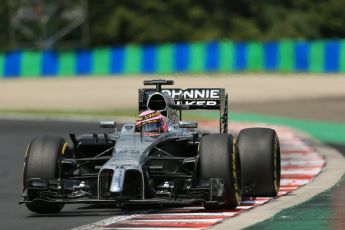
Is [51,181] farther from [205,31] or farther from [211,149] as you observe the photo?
[205,31]

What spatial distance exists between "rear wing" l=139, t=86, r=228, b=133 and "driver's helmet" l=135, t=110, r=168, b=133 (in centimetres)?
90

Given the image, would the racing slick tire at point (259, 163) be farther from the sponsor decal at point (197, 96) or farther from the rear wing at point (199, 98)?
the sponsor decal at point (197, 96)

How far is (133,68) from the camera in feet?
168

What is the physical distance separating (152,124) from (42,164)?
155cm

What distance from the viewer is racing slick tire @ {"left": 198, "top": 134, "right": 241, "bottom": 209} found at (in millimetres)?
11641

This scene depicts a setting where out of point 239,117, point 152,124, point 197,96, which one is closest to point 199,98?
point 197,96

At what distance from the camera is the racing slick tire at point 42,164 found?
12.0 meters

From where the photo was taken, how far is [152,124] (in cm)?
1294

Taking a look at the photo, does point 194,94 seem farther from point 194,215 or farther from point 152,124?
point 194,215

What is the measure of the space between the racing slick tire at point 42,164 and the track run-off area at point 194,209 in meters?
0.13

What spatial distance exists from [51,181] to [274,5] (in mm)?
56670

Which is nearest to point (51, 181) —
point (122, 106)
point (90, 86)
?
point (122, 106)

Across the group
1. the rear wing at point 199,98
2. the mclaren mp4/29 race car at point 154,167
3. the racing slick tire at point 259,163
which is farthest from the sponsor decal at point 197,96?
the racing slick tire at point 259,163

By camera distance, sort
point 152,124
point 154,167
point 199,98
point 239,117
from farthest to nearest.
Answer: point 239,117
point 199,98
point 152,124
point 154,167
